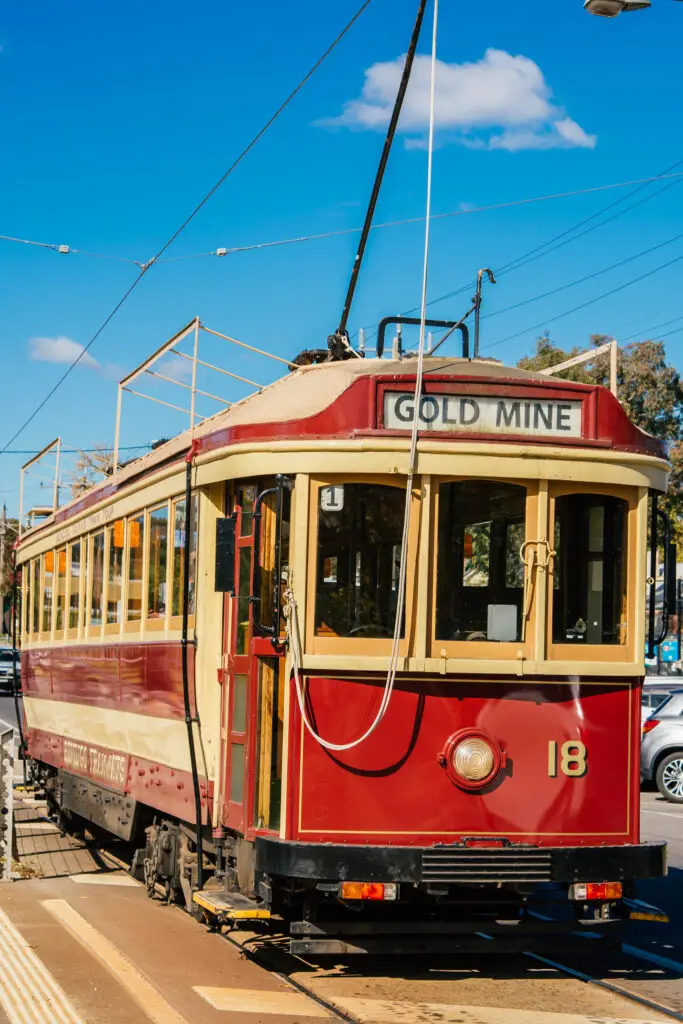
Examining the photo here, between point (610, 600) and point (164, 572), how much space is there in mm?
3295

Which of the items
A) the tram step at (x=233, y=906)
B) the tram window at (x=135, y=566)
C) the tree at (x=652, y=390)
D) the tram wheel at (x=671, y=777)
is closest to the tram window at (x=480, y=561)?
the tram step at (x=233, y=906)

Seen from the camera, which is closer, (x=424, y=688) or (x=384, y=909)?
(x=424, y=688)

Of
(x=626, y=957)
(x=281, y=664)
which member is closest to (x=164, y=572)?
(x=281, y=664)

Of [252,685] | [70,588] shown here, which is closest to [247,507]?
[252,685]

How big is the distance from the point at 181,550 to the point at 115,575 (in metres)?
2.29

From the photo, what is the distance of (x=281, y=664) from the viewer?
7793 millimetres

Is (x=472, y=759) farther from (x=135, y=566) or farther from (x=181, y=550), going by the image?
(x=135, y=566)

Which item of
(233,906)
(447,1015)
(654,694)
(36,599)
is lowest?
(447,1015)

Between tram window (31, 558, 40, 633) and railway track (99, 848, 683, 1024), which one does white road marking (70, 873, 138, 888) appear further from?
tram window (31, 558, 40, 633)

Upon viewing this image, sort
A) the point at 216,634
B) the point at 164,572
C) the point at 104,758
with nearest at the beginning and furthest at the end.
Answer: the point at 216,634 < the point at 164,572 < the point at 104,758

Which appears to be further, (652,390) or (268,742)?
(652,390)

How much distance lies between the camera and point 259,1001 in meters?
7.53

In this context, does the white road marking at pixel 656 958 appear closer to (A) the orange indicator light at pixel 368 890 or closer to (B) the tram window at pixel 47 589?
(A) the orange indicator light at pixel 368 890

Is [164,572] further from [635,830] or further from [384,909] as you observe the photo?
[635,830]
